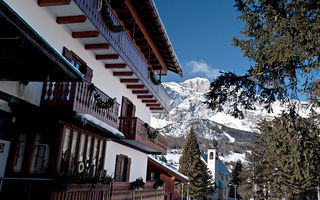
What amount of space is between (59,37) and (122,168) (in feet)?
30.0

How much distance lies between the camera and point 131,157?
18141mm

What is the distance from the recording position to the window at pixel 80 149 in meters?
9.30

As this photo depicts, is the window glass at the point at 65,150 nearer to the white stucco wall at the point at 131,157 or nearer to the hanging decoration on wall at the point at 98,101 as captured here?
the hanging decoration on wall at the point at 98,101

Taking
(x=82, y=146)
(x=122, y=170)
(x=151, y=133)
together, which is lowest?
(x=122, y=170)

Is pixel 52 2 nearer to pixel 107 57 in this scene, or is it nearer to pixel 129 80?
pixel 107 57

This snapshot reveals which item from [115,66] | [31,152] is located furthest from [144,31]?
[31,152]

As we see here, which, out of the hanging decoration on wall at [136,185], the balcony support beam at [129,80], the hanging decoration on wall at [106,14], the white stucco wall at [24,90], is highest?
the hanging decoration on wall at [106,14]

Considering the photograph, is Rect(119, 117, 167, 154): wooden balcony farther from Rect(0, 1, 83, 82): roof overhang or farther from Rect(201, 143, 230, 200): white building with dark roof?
Rect(201, 143, 230, 200): white building with dark roof

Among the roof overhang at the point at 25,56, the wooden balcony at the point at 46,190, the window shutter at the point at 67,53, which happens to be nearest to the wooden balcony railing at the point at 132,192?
the wooden balcony at the point at 46,190

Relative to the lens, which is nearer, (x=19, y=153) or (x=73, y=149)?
(x=19, y=153)

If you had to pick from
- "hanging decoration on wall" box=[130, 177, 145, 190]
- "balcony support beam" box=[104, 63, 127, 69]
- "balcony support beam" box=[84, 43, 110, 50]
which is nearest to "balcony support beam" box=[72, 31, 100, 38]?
"balcony support beam" box=[84, 43, 110, 50]

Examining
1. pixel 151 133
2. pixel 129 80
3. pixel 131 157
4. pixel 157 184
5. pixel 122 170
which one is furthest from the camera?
pixel 157 184

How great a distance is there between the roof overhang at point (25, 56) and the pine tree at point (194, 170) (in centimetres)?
5073

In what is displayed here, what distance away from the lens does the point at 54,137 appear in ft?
29.1
